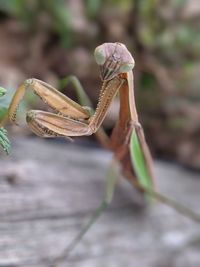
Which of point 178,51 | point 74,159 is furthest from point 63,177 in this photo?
point 178,51

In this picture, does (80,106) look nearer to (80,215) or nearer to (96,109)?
(96,109)

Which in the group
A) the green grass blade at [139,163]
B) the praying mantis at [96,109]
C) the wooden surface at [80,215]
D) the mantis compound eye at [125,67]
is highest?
the mantis compound eye at [125,67]

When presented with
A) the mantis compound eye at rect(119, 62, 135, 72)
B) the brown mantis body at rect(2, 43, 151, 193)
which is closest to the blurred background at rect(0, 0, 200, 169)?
the brown mantis body at rect(2, 43, 151, 193)

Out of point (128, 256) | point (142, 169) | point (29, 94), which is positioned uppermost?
point (29, 94)

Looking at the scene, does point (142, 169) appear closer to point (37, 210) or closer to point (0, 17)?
point (37, 210)

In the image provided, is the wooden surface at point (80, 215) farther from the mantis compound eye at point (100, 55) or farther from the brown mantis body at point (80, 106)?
the mantis compound eye at point (100, 55)

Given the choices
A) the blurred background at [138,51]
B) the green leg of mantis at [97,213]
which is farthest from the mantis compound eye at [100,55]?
the blurred background at [138,51]
